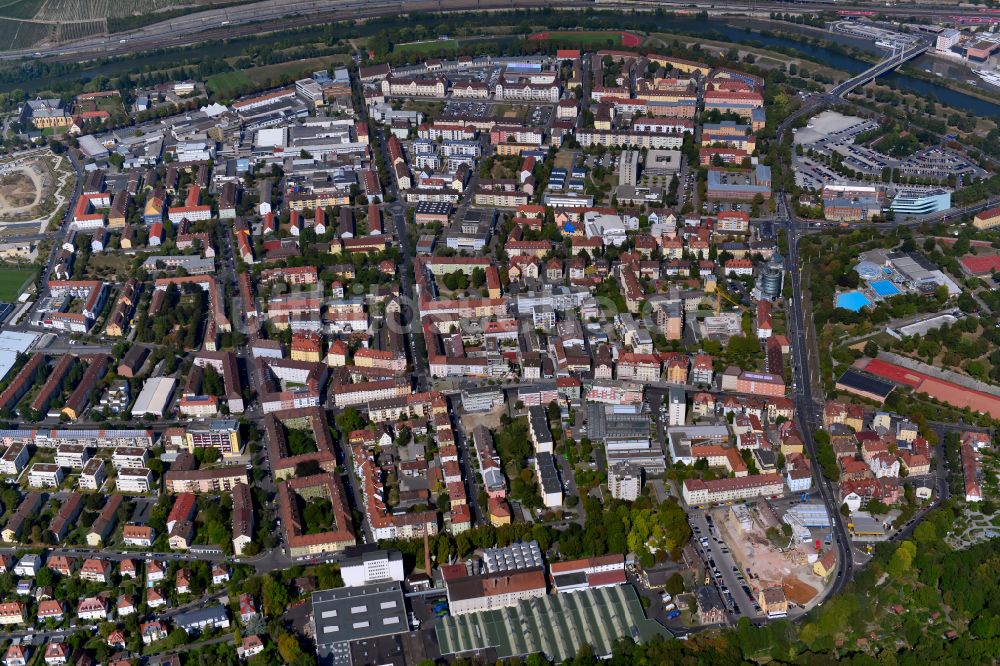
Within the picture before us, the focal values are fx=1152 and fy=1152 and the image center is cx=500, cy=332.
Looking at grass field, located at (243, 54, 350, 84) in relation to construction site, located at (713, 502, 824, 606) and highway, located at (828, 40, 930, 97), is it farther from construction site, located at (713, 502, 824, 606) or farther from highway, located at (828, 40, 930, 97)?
construction site, located at (713, 502, 824, 606)

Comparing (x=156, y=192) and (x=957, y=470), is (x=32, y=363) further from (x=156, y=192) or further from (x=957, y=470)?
(x=957, y=470)

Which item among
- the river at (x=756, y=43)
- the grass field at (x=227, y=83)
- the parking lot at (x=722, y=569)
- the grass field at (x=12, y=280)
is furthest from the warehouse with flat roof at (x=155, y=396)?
the river at (x=756, y=43)

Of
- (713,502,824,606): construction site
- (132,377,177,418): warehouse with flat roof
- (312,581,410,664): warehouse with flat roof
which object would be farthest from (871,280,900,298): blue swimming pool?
(132,377,177,418): warehouse with flat roof

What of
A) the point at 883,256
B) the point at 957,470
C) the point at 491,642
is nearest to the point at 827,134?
the point at 883,256

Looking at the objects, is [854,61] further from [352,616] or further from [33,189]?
[352,616]

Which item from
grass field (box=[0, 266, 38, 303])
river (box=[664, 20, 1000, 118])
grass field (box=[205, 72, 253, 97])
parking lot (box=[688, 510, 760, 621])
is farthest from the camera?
grass field (box=[205, 72, 253, 97])

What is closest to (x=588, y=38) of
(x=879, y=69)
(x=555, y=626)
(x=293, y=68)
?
(x=879, y=69)

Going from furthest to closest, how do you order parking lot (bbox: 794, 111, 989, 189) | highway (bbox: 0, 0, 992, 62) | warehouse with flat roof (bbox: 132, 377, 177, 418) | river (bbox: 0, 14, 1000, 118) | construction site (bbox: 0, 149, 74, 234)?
1. highway (bbox: 0, 0, 992, 62)
2. river (bbox: 0, 14, 1000, 118)
3. parking lot (bbox: 794, 111, 989, 189)
4. construction site (bbox: 0, 149, 74, 234)
5. warehouse with flat roof (bbox: 132, 377, 177, 418)
